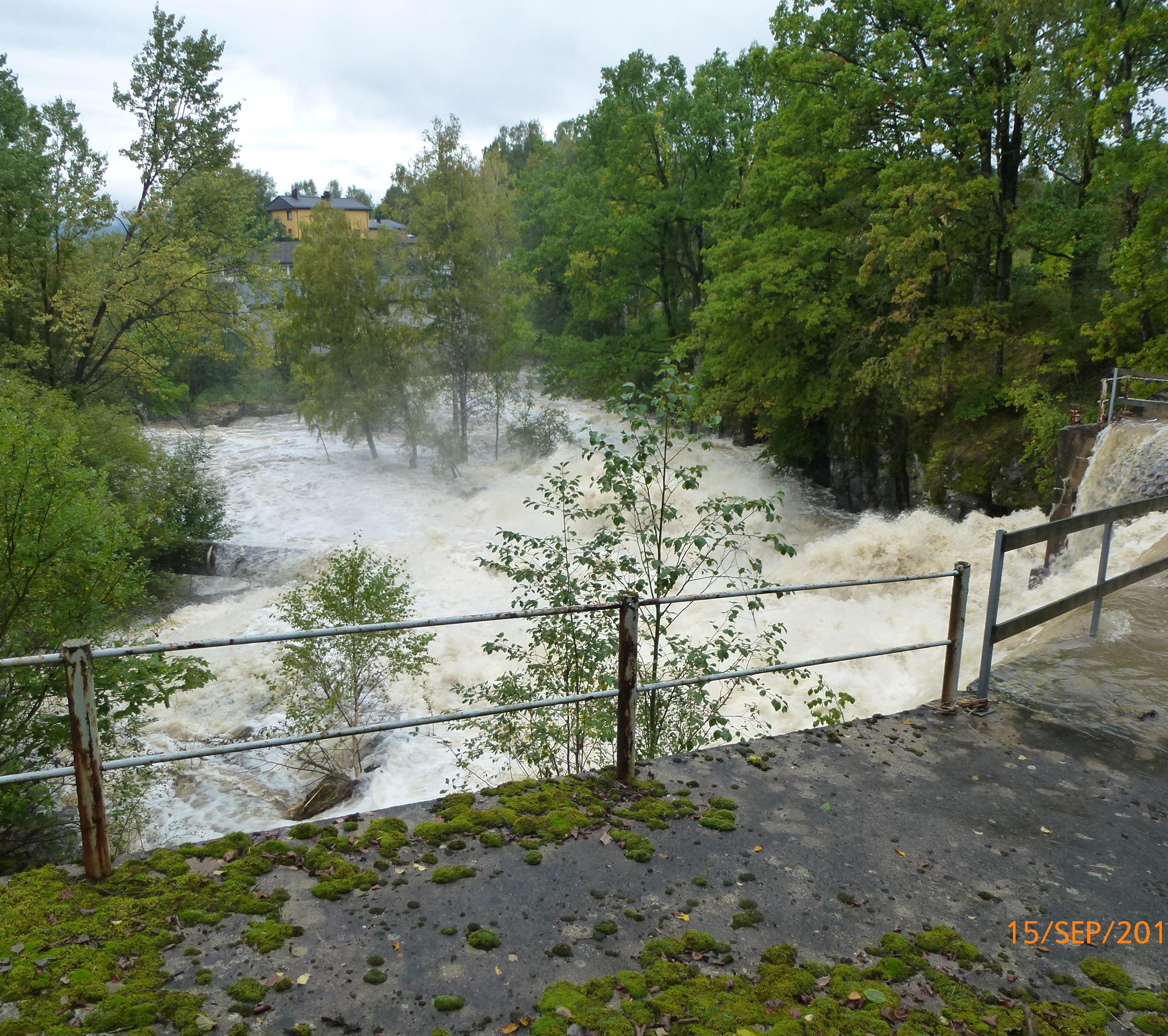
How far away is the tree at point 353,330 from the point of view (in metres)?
31.9

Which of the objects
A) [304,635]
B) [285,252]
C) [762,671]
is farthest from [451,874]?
[285,252]

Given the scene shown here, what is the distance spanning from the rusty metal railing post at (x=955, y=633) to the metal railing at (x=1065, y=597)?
13 centimetres

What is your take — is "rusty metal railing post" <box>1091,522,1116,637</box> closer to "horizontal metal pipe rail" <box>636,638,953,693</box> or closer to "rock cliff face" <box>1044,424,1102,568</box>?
"horizontal metal pipe rail" <box>636,638,953,693</box>

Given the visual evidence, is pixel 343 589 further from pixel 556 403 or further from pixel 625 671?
pixel 556 403

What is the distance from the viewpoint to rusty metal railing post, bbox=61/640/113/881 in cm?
287

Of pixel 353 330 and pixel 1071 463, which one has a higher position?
pixel 353 330

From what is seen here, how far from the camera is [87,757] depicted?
9.74 feet

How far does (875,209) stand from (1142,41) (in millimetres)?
5923

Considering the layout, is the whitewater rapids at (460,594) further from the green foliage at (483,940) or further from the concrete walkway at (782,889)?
the green foliage at (483,940)

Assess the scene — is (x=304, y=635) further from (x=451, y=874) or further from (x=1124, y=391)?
(x=1124, y=391)

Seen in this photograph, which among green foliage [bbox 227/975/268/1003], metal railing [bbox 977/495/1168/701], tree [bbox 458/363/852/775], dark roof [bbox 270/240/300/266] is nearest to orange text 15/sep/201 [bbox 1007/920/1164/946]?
metal railing [bbox 977/495/1168/701]

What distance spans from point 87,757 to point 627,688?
219 cm

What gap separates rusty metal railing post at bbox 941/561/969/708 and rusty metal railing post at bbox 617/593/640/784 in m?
1.78

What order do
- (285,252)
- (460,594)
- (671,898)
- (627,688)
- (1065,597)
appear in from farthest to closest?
(285,252)
(460,594)
(1065,597)
(627,688)
(671,898)
